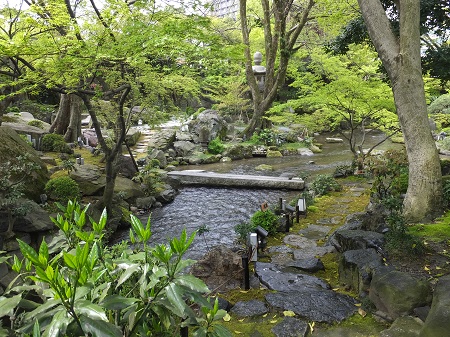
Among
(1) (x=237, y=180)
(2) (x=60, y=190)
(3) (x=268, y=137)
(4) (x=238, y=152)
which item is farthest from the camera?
(3) (x=268, y=137)

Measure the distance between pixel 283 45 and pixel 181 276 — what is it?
16505 mm

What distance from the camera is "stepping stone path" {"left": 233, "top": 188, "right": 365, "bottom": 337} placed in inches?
132

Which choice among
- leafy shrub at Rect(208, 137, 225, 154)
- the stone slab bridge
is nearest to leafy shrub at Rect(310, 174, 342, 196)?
the stone slab bridge

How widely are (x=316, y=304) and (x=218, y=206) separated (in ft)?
21.7

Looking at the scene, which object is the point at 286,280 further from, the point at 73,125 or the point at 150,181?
the point at 73,125

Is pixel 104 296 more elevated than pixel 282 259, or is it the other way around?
pixel 104 296

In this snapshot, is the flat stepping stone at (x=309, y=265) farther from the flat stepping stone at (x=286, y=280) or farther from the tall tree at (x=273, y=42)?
the tall tree at (x=273, y=42)

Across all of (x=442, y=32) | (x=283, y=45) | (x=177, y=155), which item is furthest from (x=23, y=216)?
(x=283, y=45)

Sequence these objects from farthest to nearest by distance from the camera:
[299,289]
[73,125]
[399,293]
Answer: [73,125], [299,289], [399,293]

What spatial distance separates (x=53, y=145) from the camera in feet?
42.9

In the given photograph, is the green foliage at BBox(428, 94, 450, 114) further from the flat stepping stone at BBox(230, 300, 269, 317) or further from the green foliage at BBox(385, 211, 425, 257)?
the flat stepping stone at BBox(230, 300, 269, 317)

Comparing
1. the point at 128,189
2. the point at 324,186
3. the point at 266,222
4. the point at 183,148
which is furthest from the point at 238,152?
the point at 266,222

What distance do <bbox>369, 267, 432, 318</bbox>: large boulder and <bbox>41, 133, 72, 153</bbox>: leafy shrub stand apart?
41.5 ft

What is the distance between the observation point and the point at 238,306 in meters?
3.75
